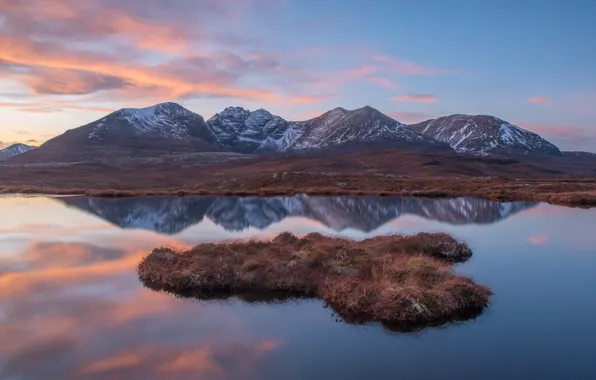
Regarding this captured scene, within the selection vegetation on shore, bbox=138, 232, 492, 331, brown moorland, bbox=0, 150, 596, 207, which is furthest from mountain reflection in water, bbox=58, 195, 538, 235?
vegetation on shore, bbox=138, 232, 492, 331

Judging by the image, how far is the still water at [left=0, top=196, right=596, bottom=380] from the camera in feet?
52.0

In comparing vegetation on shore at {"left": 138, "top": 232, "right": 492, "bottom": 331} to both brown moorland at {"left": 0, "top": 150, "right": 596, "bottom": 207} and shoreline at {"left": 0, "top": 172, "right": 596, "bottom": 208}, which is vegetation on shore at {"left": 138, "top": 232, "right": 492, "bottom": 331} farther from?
brown moorland at {"left": 0, "top": 150, "right": 596, "bottom": 207}

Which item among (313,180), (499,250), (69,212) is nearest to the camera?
(499,250)

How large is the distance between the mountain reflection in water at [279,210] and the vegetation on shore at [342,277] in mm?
17105

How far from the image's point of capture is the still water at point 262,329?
15859 millimetres

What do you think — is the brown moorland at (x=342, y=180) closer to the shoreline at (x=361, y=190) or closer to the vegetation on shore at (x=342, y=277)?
the shoreline at (x=361, y=190)

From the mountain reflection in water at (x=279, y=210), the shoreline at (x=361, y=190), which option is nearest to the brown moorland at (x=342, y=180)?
the shoreline at (x=361, y=190)

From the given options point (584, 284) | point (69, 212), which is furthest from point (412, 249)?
point (69, 212)

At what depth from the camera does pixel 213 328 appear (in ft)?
64.2

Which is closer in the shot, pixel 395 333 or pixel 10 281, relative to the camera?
pixel 395 333

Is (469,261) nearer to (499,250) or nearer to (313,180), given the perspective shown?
(499,250)

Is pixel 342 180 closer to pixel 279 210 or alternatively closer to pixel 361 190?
pixel 361 190

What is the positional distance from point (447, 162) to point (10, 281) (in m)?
157

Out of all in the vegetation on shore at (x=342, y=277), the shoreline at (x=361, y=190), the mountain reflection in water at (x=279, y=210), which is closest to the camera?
the vegetation on shore at (x=342, y=277)
